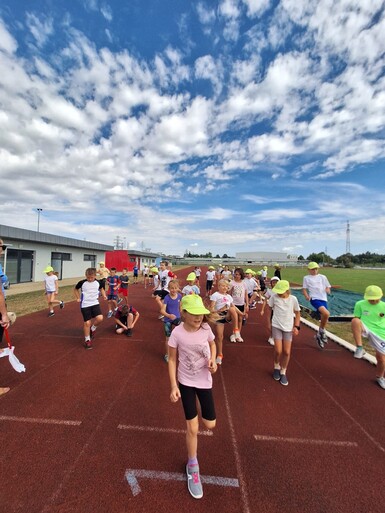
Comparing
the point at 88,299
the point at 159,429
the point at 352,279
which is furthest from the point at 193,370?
the point at 352,279

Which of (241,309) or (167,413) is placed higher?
(241,309)

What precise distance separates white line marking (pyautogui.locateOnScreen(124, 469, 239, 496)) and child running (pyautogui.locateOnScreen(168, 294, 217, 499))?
0.49 feet

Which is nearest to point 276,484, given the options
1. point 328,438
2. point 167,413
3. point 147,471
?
point 328,438

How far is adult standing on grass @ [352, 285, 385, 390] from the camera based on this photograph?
15.1 feet

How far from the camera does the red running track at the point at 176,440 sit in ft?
7.93

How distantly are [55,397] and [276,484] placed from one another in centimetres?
340

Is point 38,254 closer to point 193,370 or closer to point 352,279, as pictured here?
point 193,370

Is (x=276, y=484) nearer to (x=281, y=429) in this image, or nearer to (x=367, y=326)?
(x=281, y=429)

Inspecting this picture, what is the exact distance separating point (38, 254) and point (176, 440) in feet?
69.4

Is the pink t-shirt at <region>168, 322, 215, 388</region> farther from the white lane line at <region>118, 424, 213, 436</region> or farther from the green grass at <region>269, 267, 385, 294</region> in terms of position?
the green grass at <region>269, 267, 385, 294</region>

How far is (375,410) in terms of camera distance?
13.0ft

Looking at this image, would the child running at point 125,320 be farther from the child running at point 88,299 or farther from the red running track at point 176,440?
the red running track at point 176,440

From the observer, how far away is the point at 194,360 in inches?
105

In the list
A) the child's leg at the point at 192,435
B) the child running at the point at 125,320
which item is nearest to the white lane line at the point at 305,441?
the child's leg at the point at 192,435
